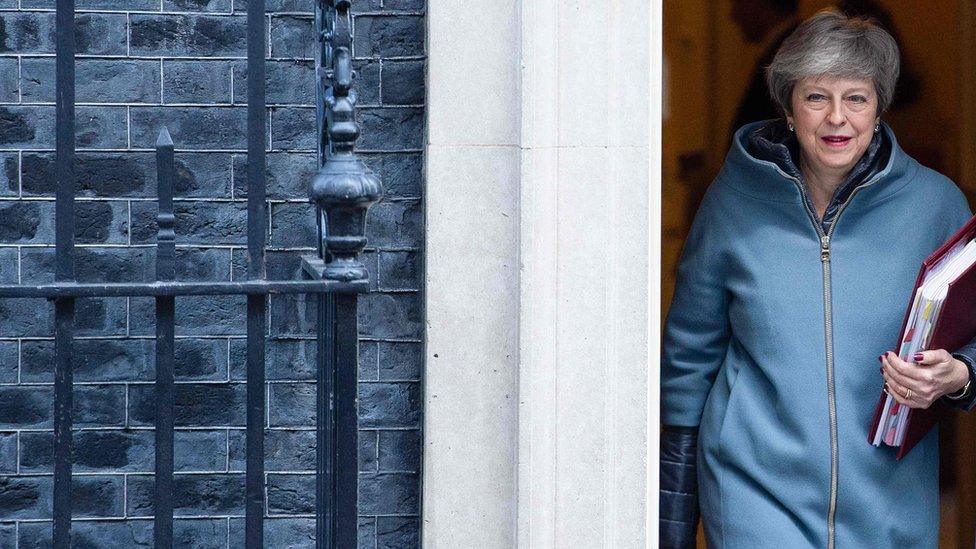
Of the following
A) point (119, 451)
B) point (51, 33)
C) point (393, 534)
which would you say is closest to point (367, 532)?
point (393, 534)

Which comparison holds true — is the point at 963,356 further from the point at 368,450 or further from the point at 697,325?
the point at 368,450

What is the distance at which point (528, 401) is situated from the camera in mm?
3160

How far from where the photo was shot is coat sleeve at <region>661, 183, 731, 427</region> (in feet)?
11.5

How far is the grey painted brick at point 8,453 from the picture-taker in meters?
3.48

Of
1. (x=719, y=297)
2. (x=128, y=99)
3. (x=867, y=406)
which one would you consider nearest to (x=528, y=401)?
(x=719, y=297)

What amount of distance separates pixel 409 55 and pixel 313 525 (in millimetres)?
1311

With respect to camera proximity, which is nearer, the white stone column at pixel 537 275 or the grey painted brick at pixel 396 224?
the white stone column at pixel 537 275

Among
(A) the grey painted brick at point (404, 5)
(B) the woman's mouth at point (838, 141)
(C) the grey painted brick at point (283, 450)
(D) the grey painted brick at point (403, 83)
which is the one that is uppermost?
(A) the grey painted brick at point (404, 5)

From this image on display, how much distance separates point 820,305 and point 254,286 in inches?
63.9

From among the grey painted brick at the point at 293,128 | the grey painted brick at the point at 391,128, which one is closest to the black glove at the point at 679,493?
the grey painted brick at the point at 391,128

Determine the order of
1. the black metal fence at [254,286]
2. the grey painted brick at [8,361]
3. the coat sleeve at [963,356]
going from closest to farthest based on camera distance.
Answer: the black metal fence at [254,286], the coat sleeve at [963,356], the grey painted brick at [8,361]

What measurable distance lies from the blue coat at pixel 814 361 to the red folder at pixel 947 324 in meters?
0.06

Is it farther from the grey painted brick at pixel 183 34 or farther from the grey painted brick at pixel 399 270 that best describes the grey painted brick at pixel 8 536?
the grey painted brick at pixel 183 34

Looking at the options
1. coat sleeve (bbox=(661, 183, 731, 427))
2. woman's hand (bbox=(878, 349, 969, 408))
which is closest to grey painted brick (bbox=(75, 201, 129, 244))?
coat sleeve (bbox=(661, 183, 731, 427))
